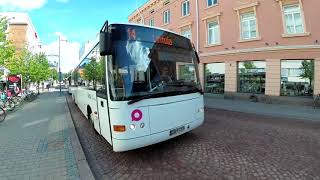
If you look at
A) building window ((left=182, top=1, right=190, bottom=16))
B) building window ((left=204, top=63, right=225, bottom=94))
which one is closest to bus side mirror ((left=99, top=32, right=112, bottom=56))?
building window ((left=204, top=63, right=225, bottom=94))

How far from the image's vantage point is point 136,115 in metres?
4.97

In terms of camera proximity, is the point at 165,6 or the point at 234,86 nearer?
the point at 234,86

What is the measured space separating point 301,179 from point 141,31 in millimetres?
3967

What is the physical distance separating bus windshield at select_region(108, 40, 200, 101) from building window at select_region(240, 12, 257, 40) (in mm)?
13636

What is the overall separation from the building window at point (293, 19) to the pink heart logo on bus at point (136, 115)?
14247 millimetres

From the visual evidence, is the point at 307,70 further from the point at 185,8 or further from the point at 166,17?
the point at 166,17

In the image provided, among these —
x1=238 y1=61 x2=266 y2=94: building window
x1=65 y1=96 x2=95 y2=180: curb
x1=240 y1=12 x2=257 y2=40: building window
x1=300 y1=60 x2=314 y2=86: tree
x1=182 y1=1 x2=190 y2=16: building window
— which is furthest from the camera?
x1=182 y1=1 x2=190 y2=16: building window

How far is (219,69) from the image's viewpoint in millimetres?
20984

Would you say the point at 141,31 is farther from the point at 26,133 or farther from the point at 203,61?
the point at 203,61

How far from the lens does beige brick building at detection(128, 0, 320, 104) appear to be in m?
15.2

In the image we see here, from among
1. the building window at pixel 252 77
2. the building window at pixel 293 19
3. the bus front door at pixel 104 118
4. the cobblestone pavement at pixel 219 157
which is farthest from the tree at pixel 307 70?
the bus front door at pixel 104 118

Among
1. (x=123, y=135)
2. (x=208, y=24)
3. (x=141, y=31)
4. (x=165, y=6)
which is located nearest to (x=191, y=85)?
(x=141, y=31)

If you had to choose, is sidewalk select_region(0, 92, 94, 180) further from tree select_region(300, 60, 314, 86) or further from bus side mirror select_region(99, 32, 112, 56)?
tree select_region(300, 60, 314, 86)

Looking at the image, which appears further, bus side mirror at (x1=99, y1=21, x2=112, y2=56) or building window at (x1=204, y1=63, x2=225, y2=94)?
building window at (x1=204, y1=63, x2=225, y2=94)
